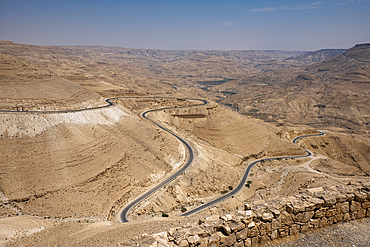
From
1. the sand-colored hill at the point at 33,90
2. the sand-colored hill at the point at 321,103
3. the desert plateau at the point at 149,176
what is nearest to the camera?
the desert plateau at the point at 149,176

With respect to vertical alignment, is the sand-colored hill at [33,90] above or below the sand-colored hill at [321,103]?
above

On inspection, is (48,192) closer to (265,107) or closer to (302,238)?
(302,238)

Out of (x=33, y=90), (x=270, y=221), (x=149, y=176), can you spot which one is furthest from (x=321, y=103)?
(x=270, y=221)

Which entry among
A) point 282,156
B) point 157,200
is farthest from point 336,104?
point 157,200

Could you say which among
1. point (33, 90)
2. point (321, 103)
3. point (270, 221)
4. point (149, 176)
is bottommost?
point (149, 176)

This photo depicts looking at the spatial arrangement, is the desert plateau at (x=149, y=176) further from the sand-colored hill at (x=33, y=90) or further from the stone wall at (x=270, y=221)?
the sand-colored hill at (x=33, y=90)

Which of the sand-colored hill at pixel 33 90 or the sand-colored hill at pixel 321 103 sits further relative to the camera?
the sand-colored hill at pixel 321 103

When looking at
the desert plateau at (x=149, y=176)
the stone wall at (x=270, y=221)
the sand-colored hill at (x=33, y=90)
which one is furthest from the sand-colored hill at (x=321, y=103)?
the stone wall at (x=270, y=221)

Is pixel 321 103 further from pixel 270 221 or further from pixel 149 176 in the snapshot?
pixel 270 221

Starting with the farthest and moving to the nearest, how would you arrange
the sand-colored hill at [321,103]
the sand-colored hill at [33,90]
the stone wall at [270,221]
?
the sand-colored hill at [321,103] < the sand-colored hill at [33,90] < the stone wall at [270,221]
